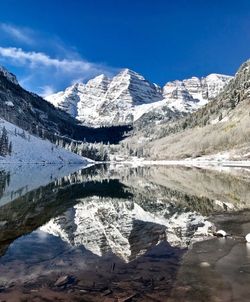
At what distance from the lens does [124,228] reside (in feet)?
112

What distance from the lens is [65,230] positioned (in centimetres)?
3347

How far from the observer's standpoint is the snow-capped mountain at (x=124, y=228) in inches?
1062

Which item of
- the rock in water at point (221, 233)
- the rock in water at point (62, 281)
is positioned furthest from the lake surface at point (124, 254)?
the rock in water at point (221, 233)

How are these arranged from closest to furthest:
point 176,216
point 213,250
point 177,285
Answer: point 177,285 → point 213,250 → point 176,216

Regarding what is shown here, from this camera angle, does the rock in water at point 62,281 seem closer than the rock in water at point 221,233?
Yes

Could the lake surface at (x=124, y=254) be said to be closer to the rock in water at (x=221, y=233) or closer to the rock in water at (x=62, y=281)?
the rock in water at (x=62, y=281)

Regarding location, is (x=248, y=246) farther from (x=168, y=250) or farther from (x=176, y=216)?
(x=176, y=216)

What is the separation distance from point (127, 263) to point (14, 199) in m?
35.4

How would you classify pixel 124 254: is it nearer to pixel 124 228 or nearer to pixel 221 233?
pixel 221 233

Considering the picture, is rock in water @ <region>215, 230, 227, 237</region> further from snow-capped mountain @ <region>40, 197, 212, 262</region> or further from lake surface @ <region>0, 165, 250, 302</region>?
snow-capped mountain @ <region>40, 197, 212, 262</region>

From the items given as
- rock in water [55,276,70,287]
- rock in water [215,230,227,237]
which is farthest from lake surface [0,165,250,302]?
rock in water [215,230,227,237]

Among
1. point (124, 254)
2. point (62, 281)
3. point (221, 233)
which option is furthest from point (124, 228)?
point (62, 281)

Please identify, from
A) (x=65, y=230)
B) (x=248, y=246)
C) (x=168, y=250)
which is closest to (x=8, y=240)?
(x=65, y=230)

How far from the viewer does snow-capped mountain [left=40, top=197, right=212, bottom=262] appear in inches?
1062
